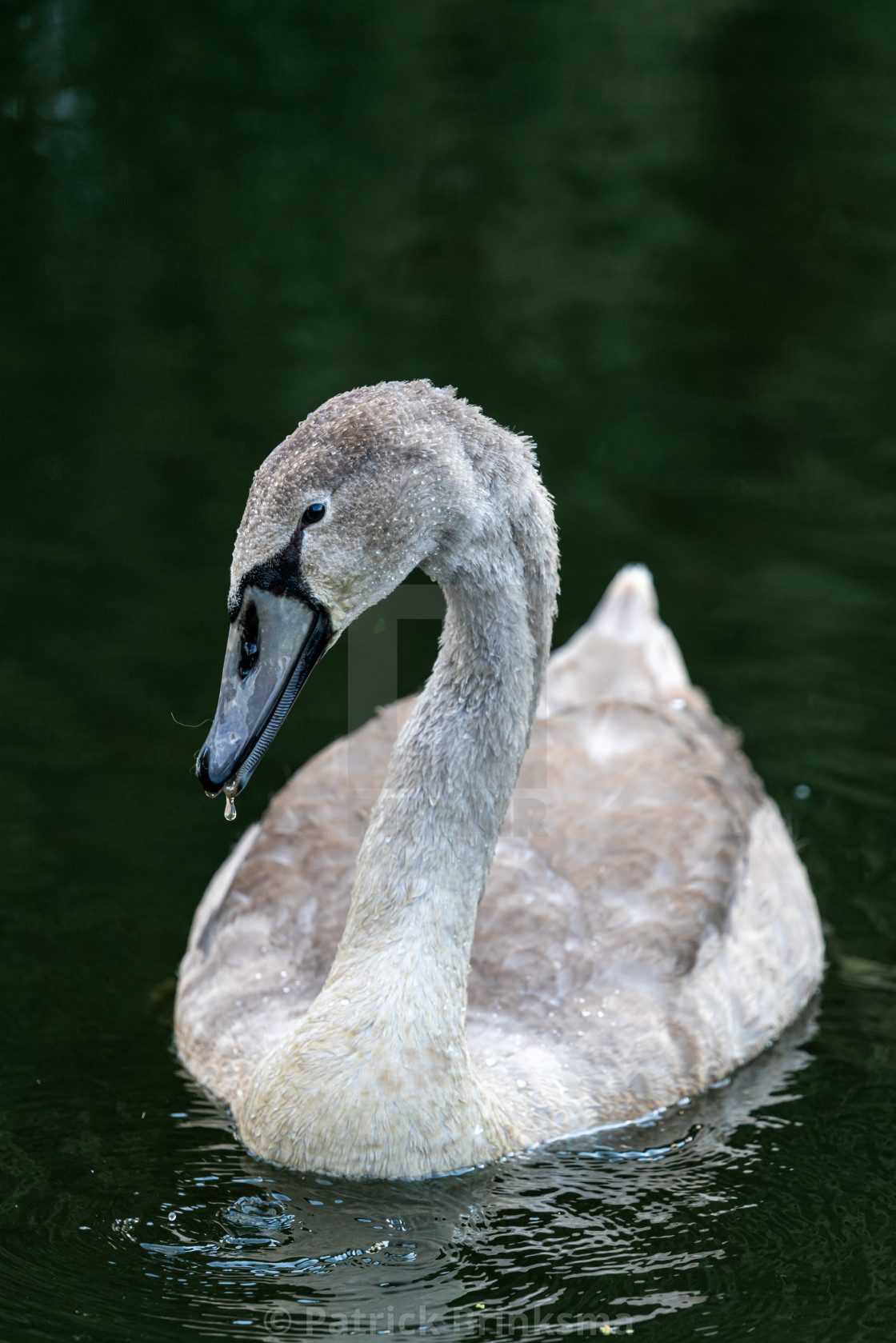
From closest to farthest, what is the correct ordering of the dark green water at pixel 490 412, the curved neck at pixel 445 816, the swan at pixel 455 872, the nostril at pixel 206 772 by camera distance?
the nostril at pixel 206 772 < the swan at pixel 455 872 < the dark green water at pixel 490 412 < the curved neck at pixel 445 816

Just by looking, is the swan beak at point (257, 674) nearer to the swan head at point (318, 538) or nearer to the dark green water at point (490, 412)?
the swan head at point (318, 538)

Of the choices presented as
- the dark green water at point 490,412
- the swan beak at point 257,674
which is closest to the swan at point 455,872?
the swan beak at point 257,674

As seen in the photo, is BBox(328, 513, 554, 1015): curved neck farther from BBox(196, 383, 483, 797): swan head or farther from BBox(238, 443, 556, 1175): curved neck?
BBox(196, 383, 483, 797): swan head

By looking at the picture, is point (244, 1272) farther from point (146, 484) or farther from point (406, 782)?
point (146, 484)

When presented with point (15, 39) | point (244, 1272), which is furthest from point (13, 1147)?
point (15, 39)

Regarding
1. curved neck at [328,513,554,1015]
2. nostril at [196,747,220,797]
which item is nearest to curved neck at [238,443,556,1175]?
curved neck at [328,513,554,1015]

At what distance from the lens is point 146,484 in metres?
12.4

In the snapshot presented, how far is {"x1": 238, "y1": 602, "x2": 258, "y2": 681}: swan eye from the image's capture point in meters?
5.72

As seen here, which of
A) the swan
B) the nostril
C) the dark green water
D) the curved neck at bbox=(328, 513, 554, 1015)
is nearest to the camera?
the nostril

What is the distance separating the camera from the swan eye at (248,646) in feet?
18.8

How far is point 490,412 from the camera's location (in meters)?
13.8

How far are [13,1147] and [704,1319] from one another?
2525 millimetres

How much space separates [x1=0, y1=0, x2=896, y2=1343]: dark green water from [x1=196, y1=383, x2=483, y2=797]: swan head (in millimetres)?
1747

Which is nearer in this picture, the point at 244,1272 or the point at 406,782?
the point at 244,1272
